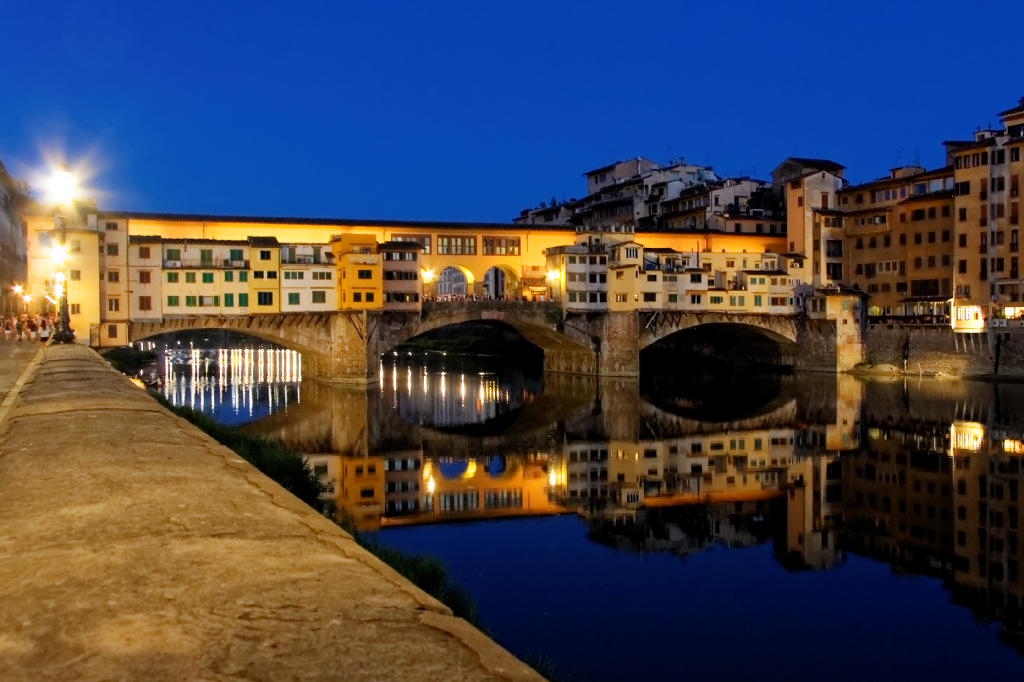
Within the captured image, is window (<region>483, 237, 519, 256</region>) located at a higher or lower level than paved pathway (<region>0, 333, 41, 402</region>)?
higher

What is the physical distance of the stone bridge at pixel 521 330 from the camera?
46.0 meters

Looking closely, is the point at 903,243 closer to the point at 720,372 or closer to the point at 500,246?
the point at 720,372

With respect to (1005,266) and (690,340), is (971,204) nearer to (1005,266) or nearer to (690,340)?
(1005,266)

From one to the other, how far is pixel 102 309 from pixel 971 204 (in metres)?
47.2

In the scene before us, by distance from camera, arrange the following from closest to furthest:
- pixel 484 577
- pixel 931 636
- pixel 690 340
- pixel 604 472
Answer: pixel 931 636 < pixel 484 577 < pixel 604 472 < pixel 690 340

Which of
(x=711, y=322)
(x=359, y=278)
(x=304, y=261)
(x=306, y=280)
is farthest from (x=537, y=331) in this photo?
(x=304, y=261)

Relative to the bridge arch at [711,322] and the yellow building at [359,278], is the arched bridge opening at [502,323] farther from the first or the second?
the bridge arch at [711,322]

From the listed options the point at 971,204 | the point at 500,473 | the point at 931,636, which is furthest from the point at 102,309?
the point at 971,204

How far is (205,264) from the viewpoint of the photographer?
44.9m

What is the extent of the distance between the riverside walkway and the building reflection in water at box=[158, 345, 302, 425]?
864 inches

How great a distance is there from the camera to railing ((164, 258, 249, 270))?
4441 cm

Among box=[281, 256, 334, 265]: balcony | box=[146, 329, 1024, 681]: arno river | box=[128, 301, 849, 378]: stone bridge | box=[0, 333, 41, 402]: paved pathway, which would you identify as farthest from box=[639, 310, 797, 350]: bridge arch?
box=[0, 333, 41, 402]: paved pathway

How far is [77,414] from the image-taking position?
9102mm

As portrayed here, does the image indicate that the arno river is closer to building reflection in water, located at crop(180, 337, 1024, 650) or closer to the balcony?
building reflection in water, located at crop(180, 337, 1024, 650)
